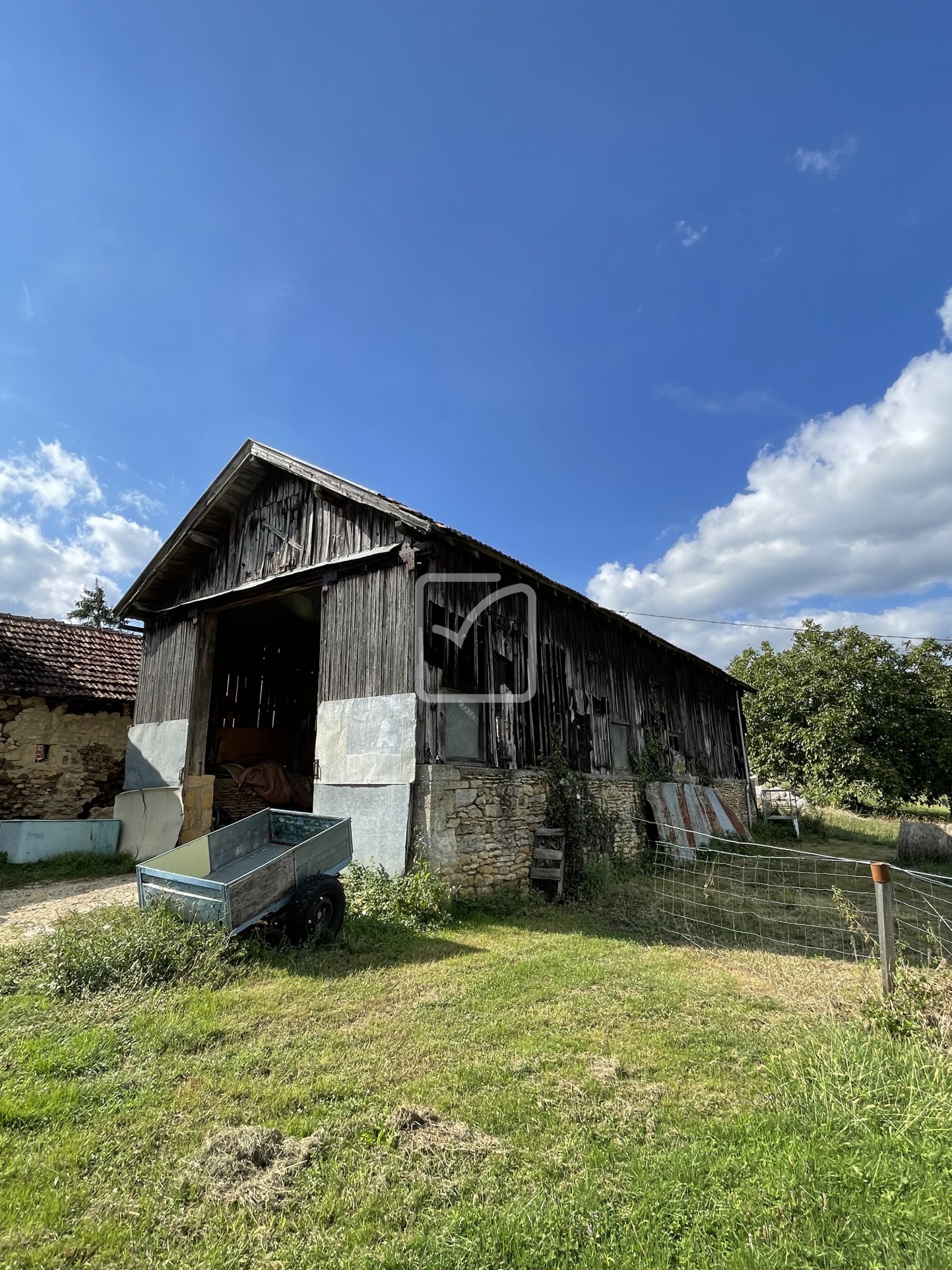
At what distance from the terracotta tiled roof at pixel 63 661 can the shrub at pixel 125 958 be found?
920 centimetres

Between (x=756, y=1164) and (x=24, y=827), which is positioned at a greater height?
(x=24, y=827)

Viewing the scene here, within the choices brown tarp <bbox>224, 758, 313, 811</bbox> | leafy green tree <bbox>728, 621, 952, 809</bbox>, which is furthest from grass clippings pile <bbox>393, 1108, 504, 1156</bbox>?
leafy green tree <bbox>728, 621, 952, 809</bbox>

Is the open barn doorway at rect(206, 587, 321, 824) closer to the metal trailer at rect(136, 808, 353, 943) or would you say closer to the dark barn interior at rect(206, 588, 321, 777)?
the dark barn interior at rect(206, 588, 321, 777)

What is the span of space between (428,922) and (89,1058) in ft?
13.0

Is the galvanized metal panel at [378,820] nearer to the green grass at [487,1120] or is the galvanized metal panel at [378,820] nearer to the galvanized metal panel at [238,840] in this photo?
the galvanized metal panel at [238,840]

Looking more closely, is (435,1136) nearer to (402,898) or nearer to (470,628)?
(402,898)

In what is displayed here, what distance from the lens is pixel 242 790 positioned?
13453mm

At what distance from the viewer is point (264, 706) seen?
15914 mm

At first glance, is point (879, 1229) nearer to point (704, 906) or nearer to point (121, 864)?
point (704, 906)

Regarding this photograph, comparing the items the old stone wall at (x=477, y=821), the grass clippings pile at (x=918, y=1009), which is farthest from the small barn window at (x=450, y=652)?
the grass clippings pile at (x=918, y=1009)

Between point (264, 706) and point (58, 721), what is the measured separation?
446 cm

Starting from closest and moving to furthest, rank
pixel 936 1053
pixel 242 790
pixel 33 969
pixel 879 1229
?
pixel 879 1229
pixel 936 1053
pixel 33 969
pixel 242 790

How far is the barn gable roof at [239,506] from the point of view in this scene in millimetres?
9094

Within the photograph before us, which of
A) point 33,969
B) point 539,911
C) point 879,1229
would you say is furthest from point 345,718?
point 879,1229
